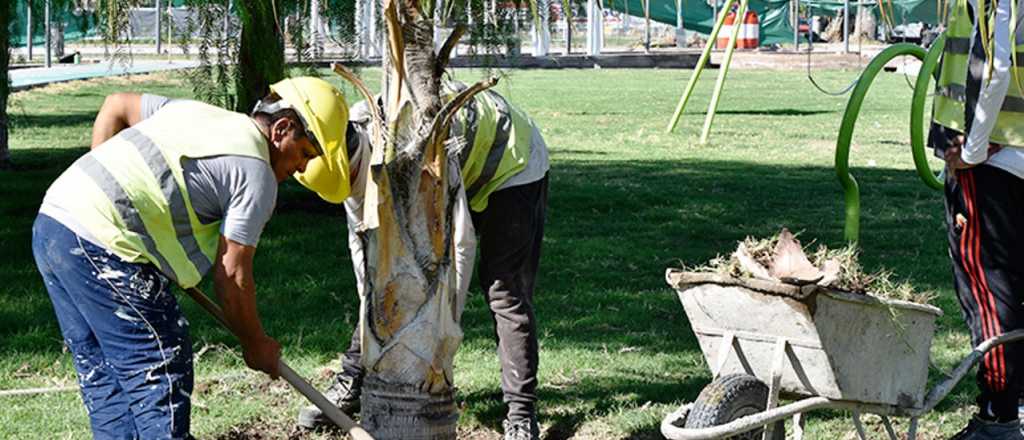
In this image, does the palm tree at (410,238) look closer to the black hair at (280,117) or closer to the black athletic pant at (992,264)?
the black hair at (280,117)

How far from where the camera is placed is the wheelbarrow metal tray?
446cm

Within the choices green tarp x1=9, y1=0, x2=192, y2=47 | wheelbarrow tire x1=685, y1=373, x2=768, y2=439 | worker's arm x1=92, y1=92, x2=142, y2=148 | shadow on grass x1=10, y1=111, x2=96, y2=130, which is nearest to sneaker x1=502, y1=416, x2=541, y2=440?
wheelbarrow tire x1=685, y1=373, x2=768, y2=439

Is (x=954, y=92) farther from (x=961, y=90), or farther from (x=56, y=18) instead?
(x=56, y=18)

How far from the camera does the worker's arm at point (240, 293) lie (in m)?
4.05

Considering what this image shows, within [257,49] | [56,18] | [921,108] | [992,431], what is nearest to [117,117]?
[257,49]

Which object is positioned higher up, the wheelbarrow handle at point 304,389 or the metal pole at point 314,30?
the metal pole at point 314,30

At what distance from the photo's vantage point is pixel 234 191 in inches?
160

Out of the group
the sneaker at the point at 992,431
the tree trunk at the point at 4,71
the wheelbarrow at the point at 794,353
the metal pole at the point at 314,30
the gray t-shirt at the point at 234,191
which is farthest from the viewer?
the tree trunk at the point at 4,71

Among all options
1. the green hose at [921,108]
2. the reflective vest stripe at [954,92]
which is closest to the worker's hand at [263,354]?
the green hose at [921,108]

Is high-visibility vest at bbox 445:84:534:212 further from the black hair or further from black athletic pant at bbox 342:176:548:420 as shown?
the black hair

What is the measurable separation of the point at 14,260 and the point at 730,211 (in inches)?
219

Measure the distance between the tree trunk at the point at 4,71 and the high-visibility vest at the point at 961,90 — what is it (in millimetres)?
5309

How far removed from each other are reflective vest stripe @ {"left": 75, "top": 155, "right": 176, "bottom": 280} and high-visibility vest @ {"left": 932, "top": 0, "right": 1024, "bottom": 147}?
264 cm

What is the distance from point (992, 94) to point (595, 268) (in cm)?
452
